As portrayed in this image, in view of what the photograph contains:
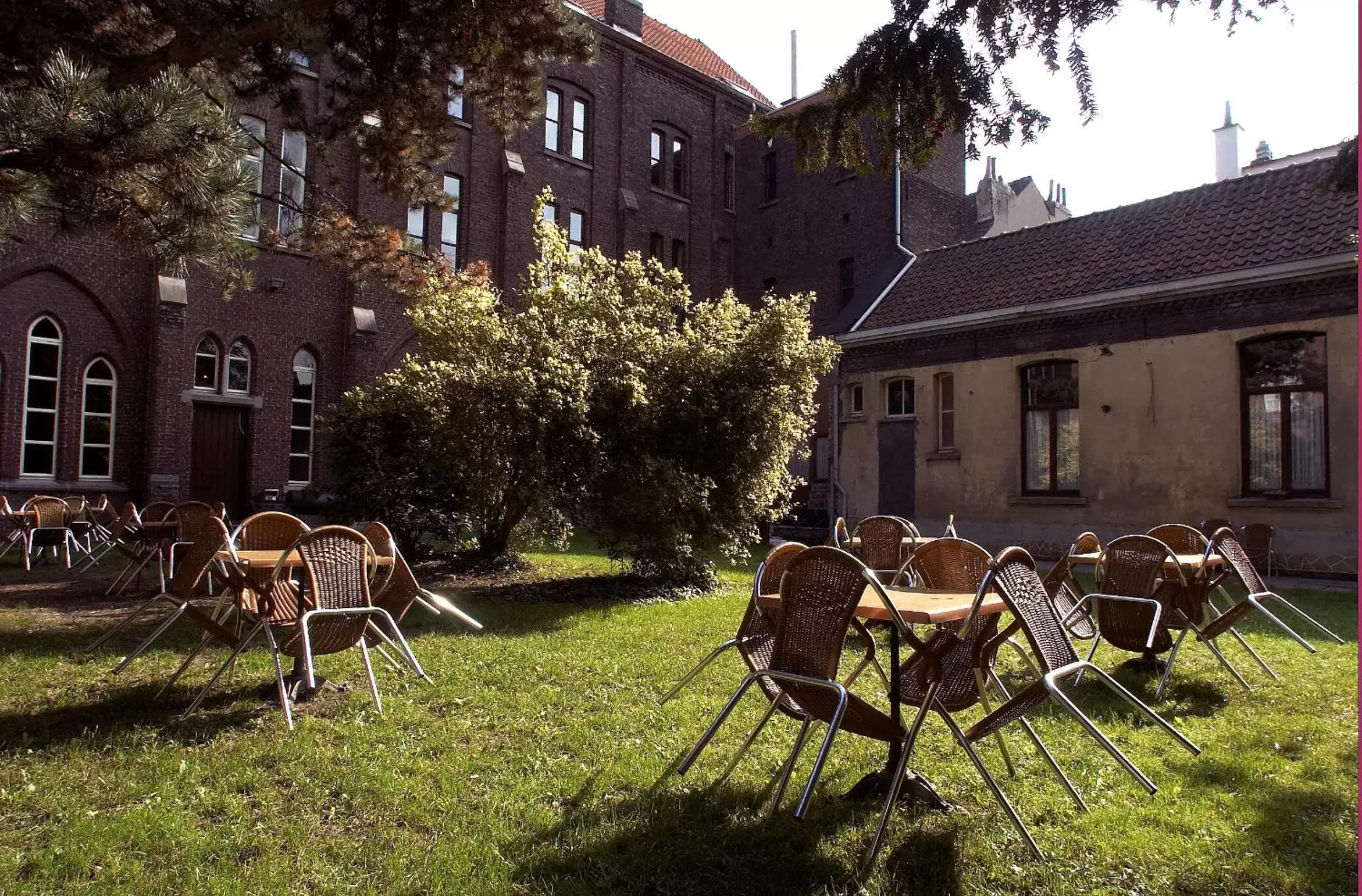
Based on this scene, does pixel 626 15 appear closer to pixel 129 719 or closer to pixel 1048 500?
pixel 1048 500

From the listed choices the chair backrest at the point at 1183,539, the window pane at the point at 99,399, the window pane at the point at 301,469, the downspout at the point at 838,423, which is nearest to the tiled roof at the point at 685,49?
the downspout at the point at 838,423

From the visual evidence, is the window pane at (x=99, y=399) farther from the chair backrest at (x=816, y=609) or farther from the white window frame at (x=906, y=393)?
the chair backrest at (x=816, y=609)

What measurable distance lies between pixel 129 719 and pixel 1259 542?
544 inches

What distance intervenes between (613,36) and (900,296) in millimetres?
12433

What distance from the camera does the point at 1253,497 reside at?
13281mm

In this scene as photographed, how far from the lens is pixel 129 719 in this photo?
466cm

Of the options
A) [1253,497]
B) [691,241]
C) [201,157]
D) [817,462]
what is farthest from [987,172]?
[201,157]

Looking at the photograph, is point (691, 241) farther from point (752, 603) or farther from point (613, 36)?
point (752, 603)

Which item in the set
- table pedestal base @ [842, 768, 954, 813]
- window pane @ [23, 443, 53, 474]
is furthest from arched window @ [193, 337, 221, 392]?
table pedestal base @ [842, 768, 954, 813]

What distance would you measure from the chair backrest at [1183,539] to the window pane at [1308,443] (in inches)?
309

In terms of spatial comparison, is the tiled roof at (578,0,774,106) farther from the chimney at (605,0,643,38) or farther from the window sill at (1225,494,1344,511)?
the window sill at (1225,494,1344,511)

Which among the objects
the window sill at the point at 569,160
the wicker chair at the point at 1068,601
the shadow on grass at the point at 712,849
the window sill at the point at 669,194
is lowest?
the shadow on grass at the point at 712,849

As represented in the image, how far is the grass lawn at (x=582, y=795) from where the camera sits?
296 centimetres

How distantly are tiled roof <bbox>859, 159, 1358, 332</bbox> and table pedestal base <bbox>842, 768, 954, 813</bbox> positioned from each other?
38.5 feet
